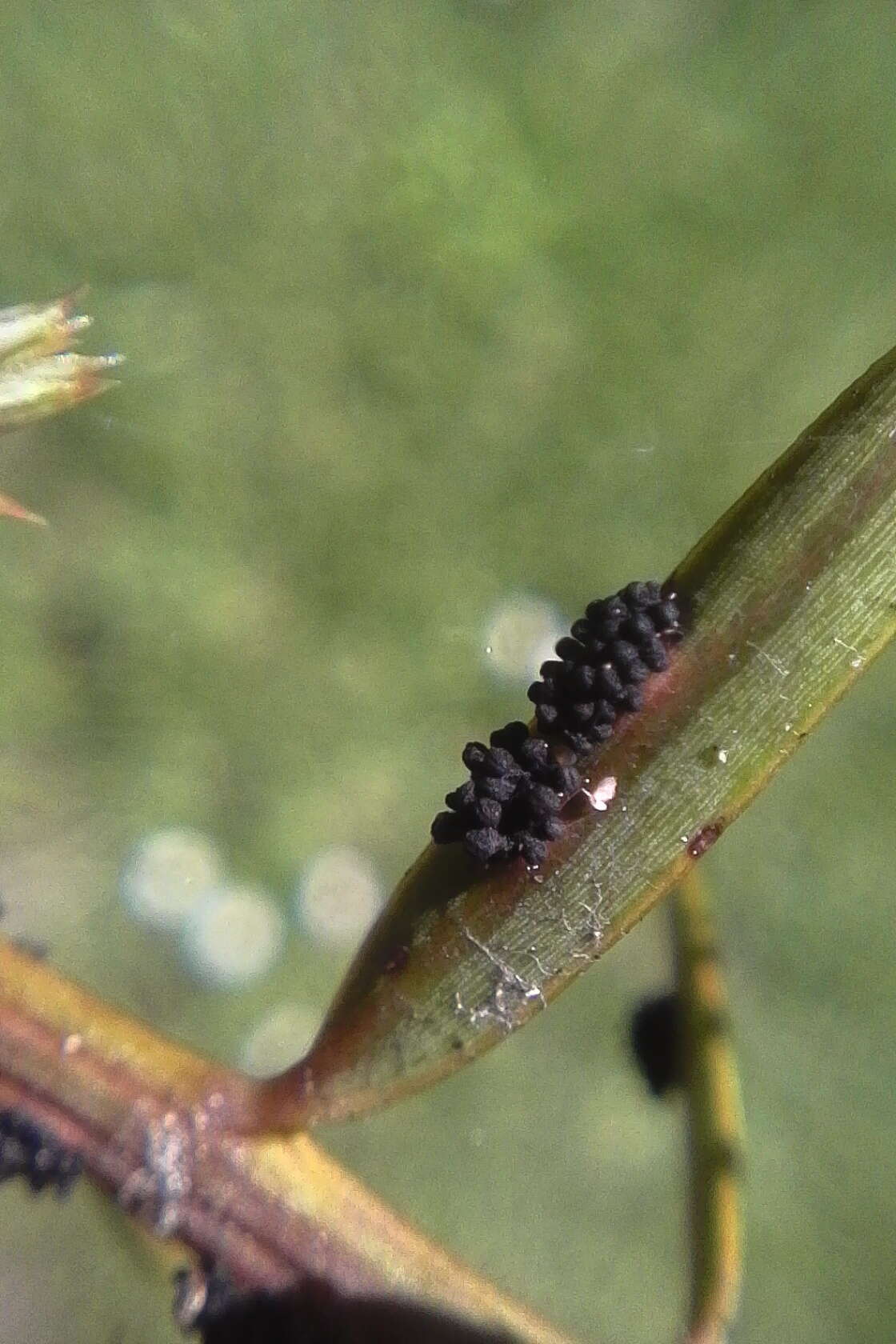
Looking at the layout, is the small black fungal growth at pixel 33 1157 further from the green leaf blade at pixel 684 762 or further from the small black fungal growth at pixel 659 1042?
the small black fungal growth at pixel 659 1042

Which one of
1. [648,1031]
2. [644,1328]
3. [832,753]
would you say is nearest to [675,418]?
[832,753]

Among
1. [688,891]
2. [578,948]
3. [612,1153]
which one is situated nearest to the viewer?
[578,948]

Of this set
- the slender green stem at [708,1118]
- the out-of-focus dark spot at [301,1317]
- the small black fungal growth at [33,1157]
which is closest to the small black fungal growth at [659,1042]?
the slender green stem at [708,1118]

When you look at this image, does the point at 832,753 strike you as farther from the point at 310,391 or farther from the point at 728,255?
the point at 310,391

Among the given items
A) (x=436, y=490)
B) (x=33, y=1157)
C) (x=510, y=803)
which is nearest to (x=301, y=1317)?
(x=33, y=1157)

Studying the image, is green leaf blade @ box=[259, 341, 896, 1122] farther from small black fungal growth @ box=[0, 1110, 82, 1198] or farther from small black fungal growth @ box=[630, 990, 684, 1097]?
small black fungal growth @ box=[630, 990, 684, 1097]

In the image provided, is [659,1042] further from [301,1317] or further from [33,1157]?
[33,1157]
